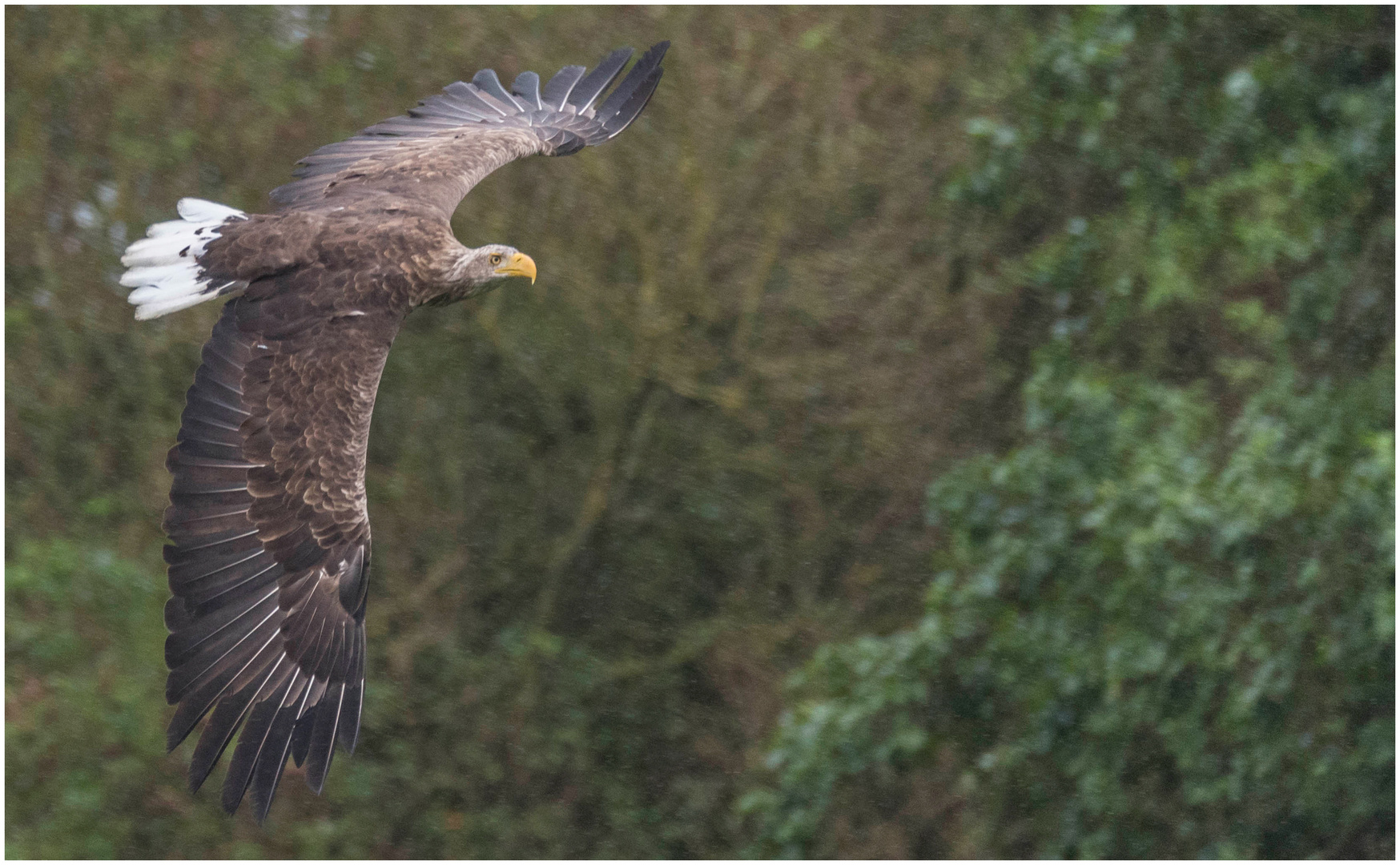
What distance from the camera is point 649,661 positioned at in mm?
8938

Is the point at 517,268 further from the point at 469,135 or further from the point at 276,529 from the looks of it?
the point at 276,529

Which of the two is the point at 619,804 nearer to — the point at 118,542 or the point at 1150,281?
the point at 118,542

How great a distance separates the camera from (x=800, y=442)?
8594 millimetres

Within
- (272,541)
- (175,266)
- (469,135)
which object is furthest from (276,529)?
(469,135)

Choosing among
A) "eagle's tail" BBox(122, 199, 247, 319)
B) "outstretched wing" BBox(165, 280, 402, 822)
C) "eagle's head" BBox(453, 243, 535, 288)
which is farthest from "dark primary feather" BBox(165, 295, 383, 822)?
"eagle's head" BBox(453, 243, 535, 288)

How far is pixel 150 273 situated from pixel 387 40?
123 inches

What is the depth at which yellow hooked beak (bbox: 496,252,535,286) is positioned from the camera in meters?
5.68

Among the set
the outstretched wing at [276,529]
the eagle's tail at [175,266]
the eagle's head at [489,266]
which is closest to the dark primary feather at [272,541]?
the outstretched wing at [276,529]

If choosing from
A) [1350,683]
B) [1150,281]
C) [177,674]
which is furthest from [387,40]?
[1350,683]

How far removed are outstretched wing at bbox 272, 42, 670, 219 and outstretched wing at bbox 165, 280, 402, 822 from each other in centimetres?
72


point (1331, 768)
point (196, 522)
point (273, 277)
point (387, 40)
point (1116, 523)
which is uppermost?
point (387, 40)

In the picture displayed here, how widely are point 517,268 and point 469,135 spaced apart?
0.94 m

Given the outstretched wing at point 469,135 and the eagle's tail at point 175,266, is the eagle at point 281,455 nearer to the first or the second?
the eagle's tail at point 175,266

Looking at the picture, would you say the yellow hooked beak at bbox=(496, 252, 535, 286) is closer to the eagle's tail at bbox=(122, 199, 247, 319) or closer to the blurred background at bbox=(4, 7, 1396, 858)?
the eagle's tail at bbox=(122, 199, 247, 319)
